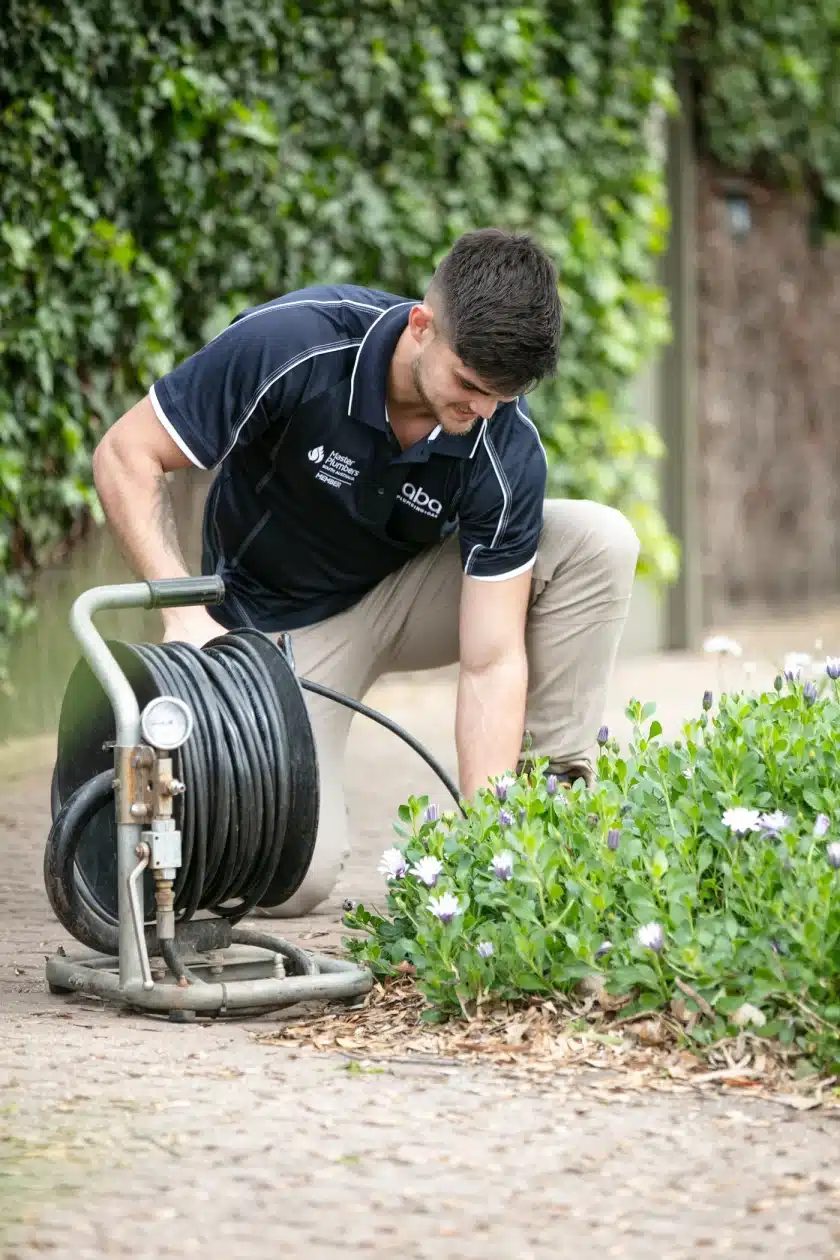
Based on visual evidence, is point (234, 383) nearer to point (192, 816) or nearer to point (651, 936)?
point (192, 816)

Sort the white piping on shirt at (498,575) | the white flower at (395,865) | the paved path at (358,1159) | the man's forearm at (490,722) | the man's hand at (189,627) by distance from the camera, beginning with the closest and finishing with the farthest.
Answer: the paved path at (358,1159)
the white flower at (395,865)
the man's hand at (189,627)
the man's forearm at (490,722)
the white piping on shirt at (498,575)

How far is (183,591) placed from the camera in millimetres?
3297

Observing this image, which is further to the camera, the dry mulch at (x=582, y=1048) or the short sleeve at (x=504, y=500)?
the short sleeve at (x=504, y=500)

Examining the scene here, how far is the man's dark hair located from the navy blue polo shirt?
319 mm

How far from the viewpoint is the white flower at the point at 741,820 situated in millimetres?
3158

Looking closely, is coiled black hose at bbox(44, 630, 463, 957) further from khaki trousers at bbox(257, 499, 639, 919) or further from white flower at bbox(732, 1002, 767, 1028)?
khaki trousers at bbox(257, 499, 639, 919)

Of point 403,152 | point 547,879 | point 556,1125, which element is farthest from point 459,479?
point 403,152

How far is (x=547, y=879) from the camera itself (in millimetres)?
3191

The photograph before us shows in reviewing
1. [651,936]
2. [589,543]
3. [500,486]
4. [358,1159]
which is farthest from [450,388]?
[358,1159]

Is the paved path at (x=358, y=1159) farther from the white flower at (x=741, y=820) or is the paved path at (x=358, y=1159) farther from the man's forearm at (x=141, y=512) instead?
the man's forearm at (x=141, y=512)

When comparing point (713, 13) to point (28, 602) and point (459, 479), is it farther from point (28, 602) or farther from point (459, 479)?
point (459, 479)

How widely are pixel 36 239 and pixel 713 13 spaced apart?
4692 millimetres

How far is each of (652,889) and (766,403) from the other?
7.41 m

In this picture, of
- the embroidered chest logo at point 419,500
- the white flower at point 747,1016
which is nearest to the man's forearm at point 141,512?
the embroidered chest logo at point 419,500
